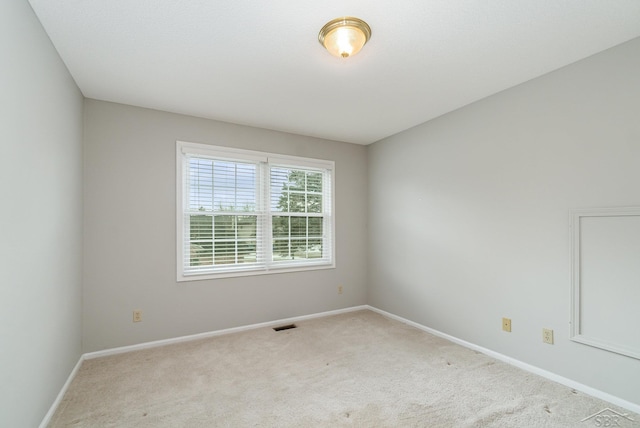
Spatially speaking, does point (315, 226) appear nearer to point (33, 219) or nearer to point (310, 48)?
point (310, 48)

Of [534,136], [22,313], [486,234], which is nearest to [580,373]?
[486,234]

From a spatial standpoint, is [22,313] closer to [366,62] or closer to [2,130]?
[2,130]

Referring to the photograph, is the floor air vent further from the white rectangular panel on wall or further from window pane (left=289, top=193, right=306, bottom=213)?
the white rectangular panel on wall

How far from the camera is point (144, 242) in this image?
315cm

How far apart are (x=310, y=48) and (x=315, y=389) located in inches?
98.9

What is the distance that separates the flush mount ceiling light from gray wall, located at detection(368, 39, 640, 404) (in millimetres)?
1665

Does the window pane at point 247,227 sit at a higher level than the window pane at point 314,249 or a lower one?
higher

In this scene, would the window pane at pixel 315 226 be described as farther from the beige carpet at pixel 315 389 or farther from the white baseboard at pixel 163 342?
the beige carpet at pixel 315 389

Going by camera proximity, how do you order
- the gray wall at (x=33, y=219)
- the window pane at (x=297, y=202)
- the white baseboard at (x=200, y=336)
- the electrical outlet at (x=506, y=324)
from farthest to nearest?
1. the window pane at (x=297, y=202)
2. the white baseboard at (x=200, y=336)
3. the electrical outlet at (x=506, y=324)
4. the gray wall at (x=33, y=219)

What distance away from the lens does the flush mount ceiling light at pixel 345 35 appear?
1.85 m

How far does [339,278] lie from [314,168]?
5.25 feet

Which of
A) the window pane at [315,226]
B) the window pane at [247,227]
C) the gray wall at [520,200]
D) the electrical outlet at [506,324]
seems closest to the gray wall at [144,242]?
the window pane at [247,227]

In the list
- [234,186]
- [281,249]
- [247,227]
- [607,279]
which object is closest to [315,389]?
[281,249]

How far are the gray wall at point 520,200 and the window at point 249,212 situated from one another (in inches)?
45.4
